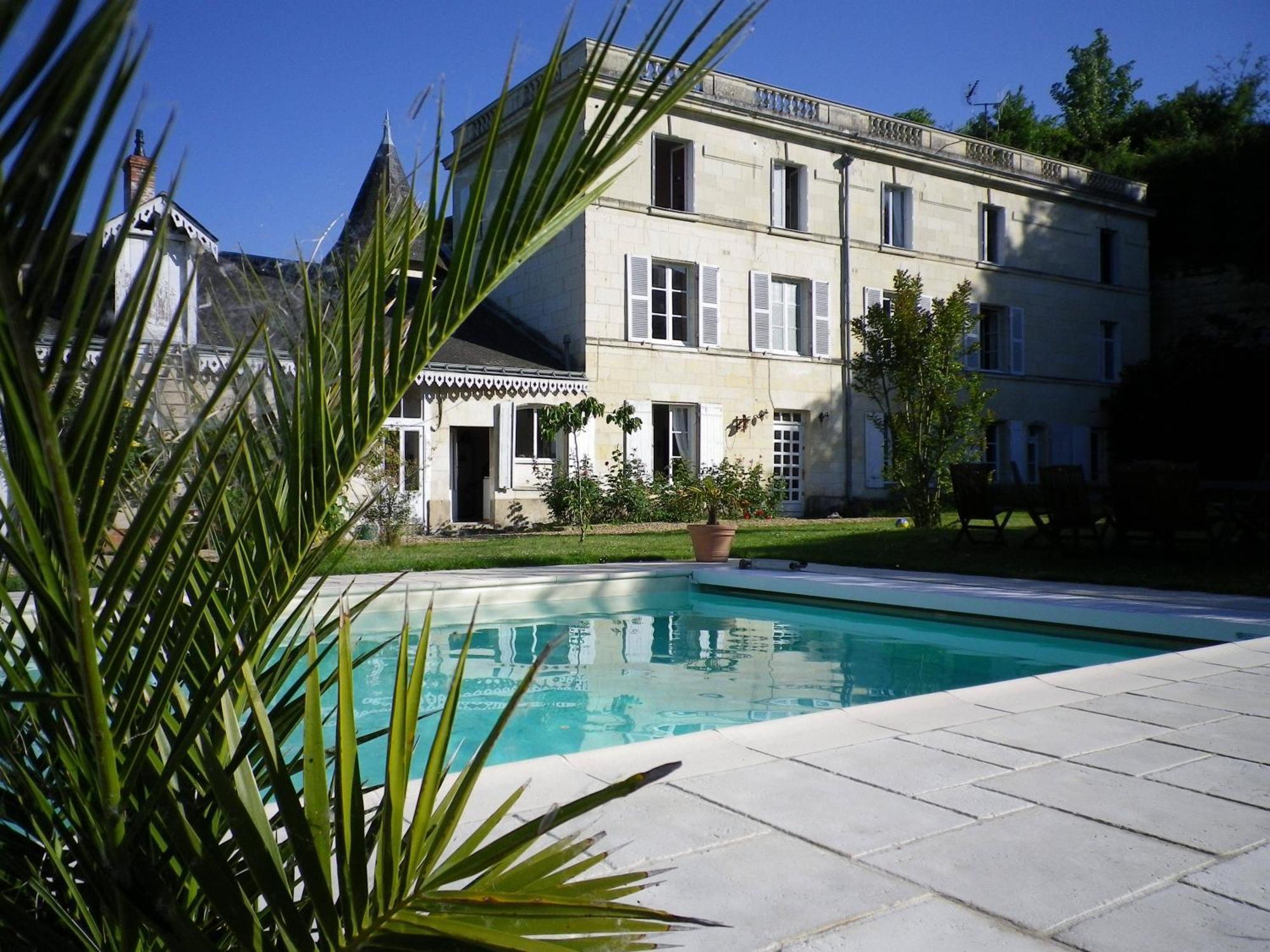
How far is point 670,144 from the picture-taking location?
18.3 meters

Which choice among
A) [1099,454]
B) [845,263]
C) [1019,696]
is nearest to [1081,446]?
[1099,454]

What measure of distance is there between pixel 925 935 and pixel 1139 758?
67.9 inches

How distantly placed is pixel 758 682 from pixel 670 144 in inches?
559

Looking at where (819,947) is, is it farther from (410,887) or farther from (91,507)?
(91,507)

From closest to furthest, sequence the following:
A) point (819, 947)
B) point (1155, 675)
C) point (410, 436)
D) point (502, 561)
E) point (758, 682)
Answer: point (819, 947) → point (1155, 675) → point (758, 682) → point (502, 561) → point (410, 436)

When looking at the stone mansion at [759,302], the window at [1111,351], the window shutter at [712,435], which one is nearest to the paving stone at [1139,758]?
the stone mansion at [759,302]

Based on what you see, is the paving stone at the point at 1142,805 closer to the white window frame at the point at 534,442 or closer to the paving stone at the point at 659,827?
the paving stone at the point at 659,827

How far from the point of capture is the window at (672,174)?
1806 centimetres

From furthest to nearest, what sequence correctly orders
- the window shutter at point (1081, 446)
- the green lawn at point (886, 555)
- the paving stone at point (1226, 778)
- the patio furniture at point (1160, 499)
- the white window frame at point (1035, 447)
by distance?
the window shutter at point (1081, 446) → the white window frame at point (1035, 447) → the green lawn at point (886, 555) → the patio furniture at point (1160, 499) → the paving stone at point (1226, 778)

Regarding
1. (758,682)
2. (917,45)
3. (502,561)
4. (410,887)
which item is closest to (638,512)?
(502,561)

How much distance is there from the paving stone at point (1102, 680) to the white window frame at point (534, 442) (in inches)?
489

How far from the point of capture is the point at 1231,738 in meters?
3.54

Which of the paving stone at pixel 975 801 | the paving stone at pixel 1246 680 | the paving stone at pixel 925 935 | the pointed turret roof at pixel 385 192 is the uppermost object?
the pointed turret roof at pixel 385 192

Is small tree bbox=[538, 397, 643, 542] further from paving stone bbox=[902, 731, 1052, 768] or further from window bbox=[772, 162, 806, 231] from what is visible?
paving stone bbox=[902, 731, 1052, 768]
